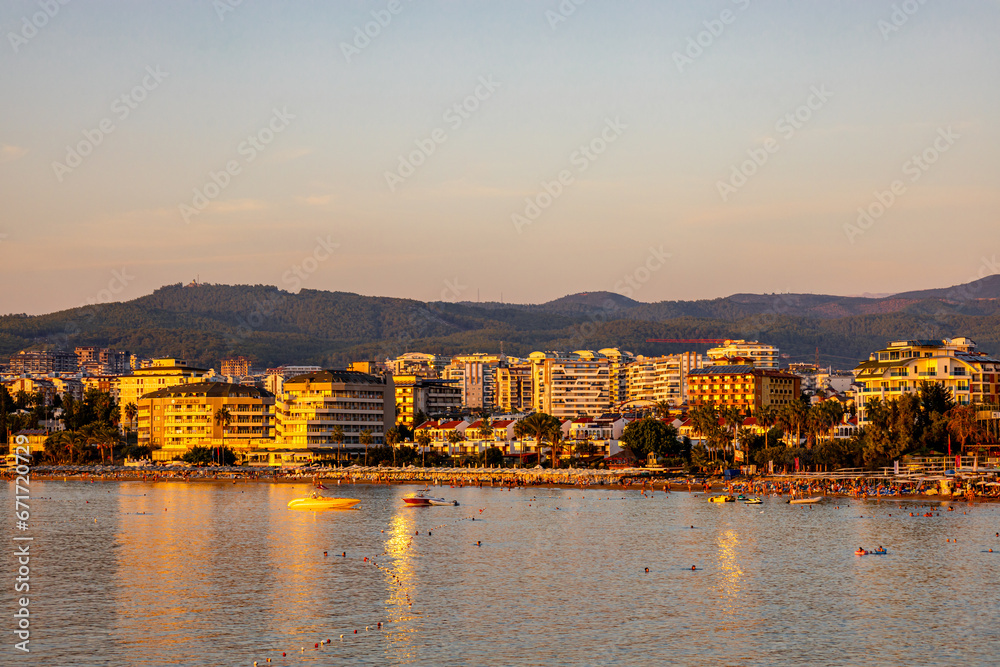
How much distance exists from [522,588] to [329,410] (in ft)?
400

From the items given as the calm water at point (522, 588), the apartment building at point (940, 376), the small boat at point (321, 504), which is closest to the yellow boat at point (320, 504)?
the small boat at point (321, 504)

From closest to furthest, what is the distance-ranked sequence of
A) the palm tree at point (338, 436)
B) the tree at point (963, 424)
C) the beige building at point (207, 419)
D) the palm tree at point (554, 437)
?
the tree at point (963, 424) → the palm tree at point (554, 437) → the palm tree at point (338, 436) → the beige building at point (207, 419)

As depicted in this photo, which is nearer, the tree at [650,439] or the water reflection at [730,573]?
the water reflection at [730,573]

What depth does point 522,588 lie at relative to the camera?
62250 millimetres

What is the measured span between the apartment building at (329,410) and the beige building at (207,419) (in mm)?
4523

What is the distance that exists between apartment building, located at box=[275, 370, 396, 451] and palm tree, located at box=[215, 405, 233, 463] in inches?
317

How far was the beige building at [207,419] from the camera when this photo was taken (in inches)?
7446

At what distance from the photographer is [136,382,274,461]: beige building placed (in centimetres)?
18912

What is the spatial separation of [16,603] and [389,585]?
1877 cm

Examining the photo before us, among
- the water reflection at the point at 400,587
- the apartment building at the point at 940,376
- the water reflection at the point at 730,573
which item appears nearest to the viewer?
the water reflection at the point at 400,587

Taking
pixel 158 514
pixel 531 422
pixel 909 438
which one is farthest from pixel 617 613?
pixel 531 422

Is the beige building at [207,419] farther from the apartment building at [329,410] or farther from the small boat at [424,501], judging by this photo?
the small boat at [424,501]

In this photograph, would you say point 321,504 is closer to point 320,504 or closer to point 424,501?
point 320,504

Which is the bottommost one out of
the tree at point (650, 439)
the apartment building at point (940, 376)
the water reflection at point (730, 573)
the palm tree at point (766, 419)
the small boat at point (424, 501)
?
the water reflection at point (730, 573)
